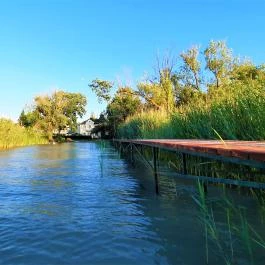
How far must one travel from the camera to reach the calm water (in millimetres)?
3458

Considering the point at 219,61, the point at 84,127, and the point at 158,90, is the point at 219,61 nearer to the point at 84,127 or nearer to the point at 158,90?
the point at 158,90

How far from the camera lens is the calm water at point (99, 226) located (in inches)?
136

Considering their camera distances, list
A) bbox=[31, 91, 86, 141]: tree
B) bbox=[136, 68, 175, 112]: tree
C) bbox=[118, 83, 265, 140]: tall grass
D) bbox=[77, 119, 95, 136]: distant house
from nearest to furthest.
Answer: bbox=[118, 83, 265, 140]: tall grass → bbox=[136, 68, 175, 112]: tree → bbox=[31, 91, 86, 141]: tree → bbox=[77, 119, 95, 136]: distant house

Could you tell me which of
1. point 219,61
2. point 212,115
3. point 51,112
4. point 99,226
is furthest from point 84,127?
point 99,226

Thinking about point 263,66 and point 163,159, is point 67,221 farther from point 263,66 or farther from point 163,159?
point 263,66

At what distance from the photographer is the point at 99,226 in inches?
177

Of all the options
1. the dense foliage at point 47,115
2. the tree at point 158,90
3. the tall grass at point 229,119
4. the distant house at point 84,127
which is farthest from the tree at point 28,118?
the tall grass at point 229,119

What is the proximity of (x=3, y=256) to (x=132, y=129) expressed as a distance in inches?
610

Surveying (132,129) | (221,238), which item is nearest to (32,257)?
(221,238)

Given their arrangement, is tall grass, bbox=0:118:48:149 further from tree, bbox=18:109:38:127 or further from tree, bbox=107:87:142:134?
tree, bbox=18:109:38:127

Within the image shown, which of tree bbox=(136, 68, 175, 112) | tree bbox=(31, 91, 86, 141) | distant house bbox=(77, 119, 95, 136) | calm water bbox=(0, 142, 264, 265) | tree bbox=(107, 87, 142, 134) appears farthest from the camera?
distant house bbox=(77, 119, 95, 136)

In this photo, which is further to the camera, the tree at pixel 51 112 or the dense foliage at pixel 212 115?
the tree at pixel 51 112

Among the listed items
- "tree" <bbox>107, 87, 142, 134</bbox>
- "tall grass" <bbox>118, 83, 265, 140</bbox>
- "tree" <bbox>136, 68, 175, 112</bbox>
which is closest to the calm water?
"tall grass" <bbox>118, 83, 265, 140</bbox>

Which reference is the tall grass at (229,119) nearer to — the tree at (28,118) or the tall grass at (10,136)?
the tall grass at (10,136)
